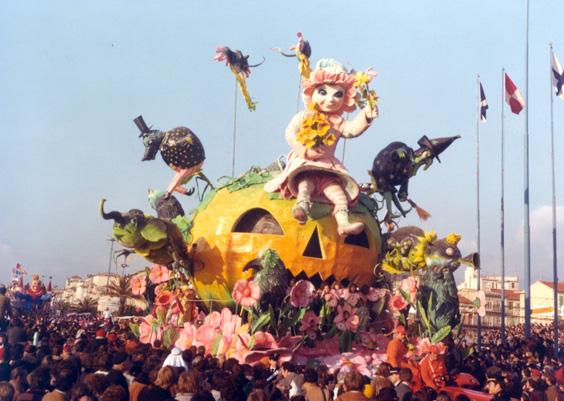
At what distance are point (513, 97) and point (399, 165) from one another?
344 inches

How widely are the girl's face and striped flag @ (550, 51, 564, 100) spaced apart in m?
10.4

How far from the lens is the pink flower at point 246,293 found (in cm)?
1385

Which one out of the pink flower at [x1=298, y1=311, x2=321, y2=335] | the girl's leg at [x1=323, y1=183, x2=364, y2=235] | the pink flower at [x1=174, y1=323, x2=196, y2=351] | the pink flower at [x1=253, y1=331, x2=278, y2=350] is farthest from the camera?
the pink flower at [x1=174, y1=323, x2=196, y2=351]

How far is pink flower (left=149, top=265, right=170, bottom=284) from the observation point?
17297mm

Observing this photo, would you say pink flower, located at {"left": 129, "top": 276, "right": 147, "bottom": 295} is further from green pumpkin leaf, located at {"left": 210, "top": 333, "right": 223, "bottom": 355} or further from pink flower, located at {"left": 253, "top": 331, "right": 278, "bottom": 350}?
pink flower, located at {"left": 253, "top": 331, "right": 278, "bottom": 350}

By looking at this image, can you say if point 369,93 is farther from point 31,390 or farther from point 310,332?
point 31,390

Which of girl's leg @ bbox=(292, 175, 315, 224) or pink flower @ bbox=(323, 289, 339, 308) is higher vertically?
girl's leg @ bbox=(292, 175, 315, 224)

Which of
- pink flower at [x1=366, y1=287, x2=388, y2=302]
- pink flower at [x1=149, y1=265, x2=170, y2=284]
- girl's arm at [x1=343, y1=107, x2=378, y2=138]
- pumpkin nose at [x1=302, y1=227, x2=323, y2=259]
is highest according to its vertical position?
girl's arm at [x1=343, y1=107, x2=378, y2=138]

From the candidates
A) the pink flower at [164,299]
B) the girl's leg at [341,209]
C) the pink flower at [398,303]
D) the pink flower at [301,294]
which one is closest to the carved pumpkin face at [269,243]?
the girl's leg at [341,209]

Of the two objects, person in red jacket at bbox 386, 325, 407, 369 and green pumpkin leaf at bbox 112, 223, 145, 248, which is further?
green pumpkin leaf at bbox 112, 223, 145, 248

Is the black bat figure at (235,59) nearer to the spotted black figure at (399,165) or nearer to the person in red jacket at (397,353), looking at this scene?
the spotted black figure at (399,165)

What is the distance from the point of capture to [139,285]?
60.8 feet

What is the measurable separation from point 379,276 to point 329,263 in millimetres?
2002

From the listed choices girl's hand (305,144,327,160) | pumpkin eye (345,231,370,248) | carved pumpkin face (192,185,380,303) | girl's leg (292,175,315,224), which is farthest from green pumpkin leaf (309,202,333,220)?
girl's hand (305,144,327,160)
